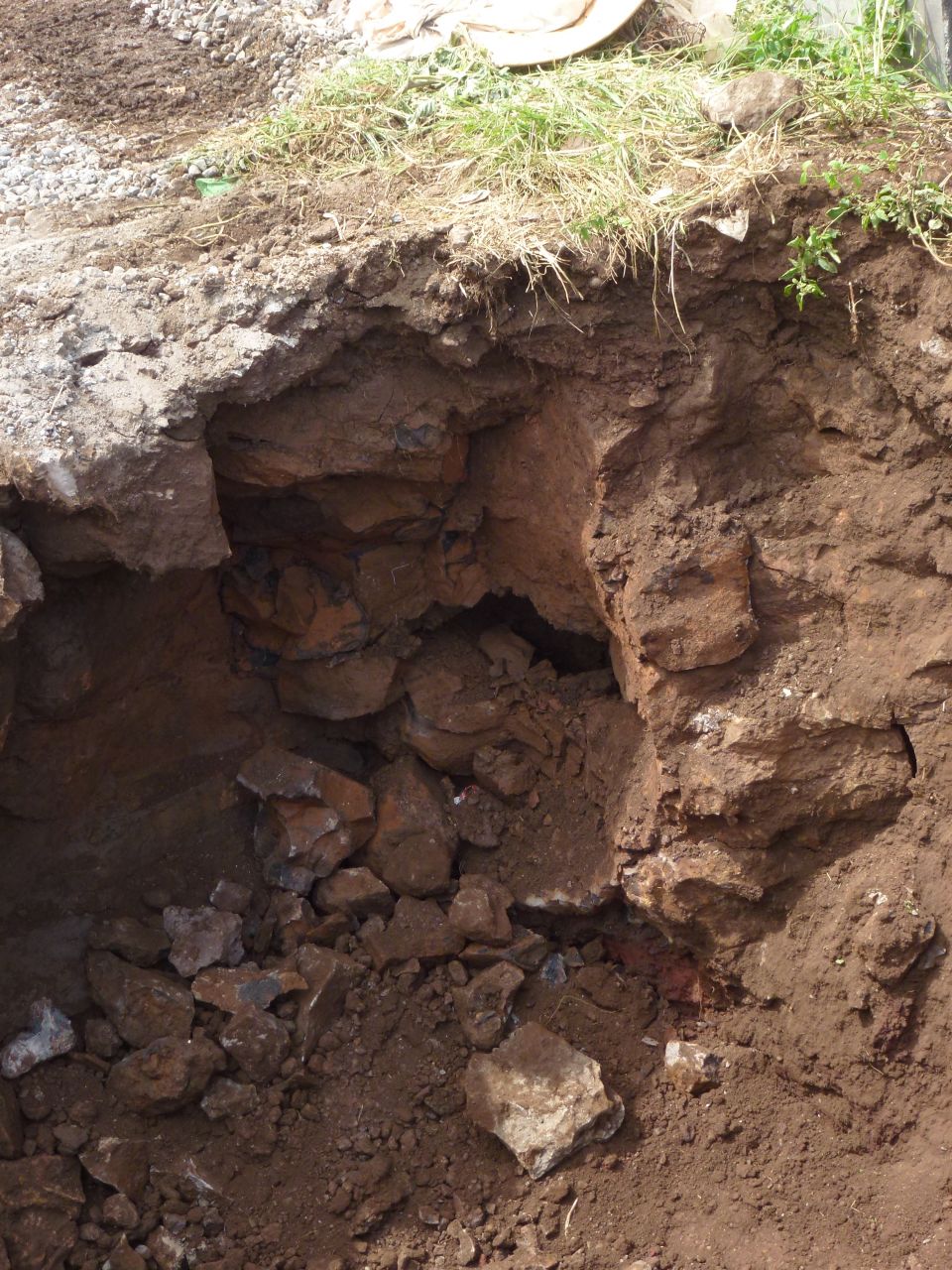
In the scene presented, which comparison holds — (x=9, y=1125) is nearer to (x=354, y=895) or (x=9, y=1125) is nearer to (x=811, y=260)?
(x=354, y=895)

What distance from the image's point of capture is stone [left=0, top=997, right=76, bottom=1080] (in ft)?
11.0

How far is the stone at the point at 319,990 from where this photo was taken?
3.52 meters

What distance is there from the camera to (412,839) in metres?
3.91

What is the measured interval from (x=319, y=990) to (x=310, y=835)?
0.52 metres

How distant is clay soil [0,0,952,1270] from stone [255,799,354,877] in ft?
0.77

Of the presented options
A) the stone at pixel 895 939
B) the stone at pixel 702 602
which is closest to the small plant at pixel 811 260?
the stone at pixel 702 602

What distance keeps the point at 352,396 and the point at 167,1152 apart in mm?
2212

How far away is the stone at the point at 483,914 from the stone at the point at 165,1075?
0.83 metres

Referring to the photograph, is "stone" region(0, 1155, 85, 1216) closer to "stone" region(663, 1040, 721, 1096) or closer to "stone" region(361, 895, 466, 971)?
"stone" region(361, 895, 466, 971)

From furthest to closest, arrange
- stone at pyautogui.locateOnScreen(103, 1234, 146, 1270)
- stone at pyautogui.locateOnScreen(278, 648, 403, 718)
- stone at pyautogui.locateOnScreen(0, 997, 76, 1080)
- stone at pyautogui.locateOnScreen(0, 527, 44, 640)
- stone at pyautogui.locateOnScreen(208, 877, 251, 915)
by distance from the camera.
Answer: stone at pyautogui.locateOnScreen(278, 648, 403, 718) → stone at pyautogui.locateOnScreen(208, 877, 251, 915) → stone at pyautogui.locateOnScreen(0, 997, 76, 1080) → stone at pyautogui.locateOnScreen(103, 1234, 146, 1270) → stone at pyautogui.locateOnScreen(0, 527, 44, 640)

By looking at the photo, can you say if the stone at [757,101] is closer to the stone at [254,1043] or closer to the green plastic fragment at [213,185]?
the green plastic fragment at [213,185]

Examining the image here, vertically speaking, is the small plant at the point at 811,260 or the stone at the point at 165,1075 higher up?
the small plant at the point at 811,260

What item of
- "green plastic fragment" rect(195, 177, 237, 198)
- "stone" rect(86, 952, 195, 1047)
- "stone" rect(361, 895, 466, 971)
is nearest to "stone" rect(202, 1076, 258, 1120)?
"stone" rect(86, 952, 195, 1047)

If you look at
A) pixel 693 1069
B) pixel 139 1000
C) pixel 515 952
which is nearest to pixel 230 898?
pixel 139 1000
